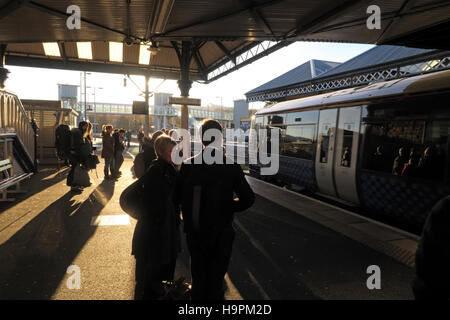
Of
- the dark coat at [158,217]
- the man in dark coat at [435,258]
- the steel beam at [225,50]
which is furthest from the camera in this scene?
the steel beam at [225,50]

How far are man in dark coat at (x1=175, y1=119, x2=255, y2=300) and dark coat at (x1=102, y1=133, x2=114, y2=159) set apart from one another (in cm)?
873

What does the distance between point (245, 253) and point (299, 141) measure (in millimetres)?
5779

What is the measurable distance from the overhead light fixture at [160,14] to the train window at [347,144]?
4.98m

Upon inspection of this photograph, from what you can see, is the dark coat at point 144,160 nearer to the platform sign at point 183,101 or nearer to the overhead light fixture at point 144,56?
the platform sign at point 183,101

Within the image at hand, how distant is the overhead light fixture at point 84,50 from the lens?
15.6 m

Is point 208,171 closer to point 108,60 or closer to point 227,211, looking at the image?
point 227,211

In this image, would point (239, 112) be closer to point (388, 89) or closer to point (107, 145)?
point (107, 145)

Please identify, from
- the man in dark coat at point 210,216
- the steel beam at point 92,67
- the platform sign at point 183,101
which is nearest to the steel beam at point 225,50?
the platform sign at point 183,101

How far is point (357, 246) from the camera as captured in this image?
16.4 feet

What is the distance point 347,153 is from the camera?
24.3 ft

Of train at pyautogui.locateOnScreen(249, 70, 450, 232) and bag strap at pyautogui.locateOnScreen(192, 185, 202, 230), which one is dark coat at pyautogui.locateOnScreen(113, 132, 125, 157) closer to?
train at pyautogui.locateOnScreen(249, 70, 450, 232)
